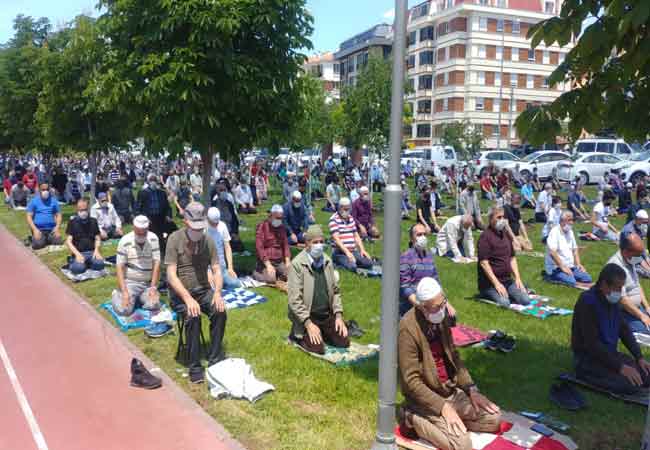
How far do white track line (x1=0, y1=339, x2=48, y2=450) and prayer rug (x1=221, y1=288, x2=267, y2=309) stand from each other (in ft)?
10.4

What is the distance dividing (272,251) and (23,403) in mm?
5383

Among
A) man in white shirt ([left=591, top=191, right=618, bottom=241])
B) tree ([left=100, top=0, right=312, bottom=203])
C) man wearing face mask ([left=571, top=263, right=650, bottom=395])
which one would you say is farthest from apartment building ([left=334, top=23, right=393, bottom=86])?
man wearing face mask ([left=571, top=263, right=650, bottom=395])

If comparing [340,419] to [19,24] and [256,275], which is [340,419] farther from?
[19,24]

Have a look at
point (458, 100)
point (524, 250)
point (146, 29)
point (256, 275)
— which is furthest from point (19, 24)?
point (458, 100)

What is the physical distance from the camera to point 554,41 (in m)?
4.39

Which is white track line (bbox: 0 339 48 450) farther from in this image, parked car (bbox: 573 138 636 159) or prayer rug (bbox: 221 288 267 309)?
parked car (bbox: 573 138 636 159)

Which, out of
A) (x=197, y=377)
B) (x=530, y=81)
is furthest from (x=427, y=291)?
(x=530, y=81)

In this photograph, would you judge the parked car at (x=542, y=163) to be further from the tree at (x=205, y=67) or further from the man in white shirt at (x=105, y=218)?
the tree at (x=205, y=67)

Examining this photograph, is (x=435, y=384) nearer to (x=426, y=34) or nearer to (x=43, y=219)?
(x=43, y=219)

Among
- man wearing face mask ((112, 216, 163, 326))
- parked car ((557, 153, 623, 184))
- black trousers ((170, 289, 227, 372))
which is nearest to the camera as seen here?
black trousers ((170, 289, 227, 372))

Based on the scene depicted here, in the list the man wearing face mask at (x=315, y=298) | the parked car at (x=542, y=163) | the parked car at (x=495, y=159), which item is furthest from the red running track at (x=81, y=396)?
the parked car at (x=495, y=159)

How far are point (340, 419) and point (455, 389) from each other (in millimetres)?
1117

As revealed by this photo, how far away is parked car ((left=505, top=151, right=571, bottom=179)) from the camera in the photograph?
3181 cm

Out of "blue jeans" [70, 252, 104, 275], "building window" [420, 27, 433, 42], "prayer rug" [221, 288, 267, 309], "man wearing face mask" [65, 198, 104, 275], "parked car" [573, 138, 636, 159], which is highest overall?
"building window" [420, 27, 433, 42]
